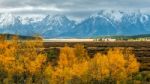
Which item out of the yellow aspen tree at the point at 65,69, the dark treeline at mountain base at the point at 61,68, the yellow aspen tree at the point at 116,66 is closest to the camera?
the yellow aspen tree at the point at 65,69

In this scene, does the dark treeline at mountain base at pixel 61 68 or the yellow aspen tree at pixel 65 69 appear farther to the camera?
the dark treeline at mountain base at pixel 61 68

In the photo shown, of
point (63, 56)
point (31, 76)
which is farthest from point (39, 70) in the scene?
point (63, 56)

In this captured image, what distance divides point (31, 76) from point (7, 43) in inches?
791

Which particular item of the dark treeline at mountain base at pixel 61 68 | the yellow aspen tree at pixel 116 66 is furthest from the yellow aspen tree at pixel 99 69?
the yellow aspen tree at pixel 116 66

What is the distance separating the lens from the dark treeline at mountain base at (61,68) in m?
123

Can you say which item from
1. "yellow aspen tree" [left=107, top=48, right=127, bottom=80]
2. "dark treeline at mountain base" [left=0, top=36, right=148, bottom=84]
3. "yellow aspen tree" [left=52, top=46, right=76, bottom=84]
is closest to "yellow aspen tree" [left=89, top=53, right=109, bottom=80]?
"dark treeline at mountain base" [left=0, top=36, right=148, bottom=84]

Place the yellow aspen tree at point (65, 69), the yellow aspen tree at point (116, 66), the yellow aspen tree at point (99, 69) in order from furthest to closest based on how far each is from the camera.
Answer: the yellow aspen tree at point (116, 66) → the yellow aspen tree at point (99, 69) → the yellow aspen tree at point (65, 69)

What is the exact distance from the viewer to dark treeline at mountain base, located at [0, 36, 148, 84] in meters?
123

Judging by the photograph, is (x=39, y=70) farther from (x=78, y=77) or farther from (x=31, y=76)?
(x=78, y=77)

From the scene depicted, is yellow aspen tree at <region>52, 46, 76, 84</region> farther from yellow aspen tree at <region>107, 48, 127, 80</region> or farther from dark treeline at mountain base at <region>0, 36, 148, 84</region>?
yellow aspen tree at <region>107, 48, 127, 80</region>

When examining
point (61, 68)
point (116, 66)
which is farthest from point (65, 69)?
point (116, 66)

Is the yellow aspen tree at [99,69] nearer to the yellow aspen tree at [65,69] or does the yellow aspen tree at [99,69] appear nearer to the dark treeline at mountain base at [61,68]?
the dark treeline at mountain base at [61,68]

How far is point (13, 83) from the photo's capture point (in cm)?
12094

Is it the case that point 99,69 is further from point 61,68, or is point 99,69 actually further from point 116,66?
point 61,68
